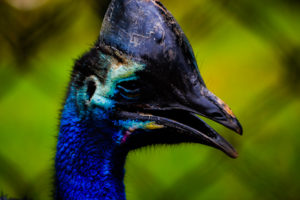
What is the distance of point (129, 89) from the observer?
1177mm

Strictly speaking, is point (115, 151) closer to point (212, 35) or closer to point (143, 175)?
point (143, 175)

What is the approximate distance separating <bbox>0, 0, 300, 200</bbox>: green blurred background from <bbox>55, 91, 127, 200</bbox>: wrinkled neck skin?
2.06ft

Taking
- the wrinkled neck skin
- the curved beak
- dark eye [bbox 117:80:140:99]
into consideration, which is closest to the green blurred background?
the wrinkled neck skin

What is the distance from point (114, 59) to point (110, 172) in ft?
1.00

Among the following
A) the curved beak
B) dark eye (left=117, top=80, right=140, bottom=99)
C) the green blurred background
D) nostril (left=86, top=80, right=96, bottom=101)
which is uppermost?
the curved beak

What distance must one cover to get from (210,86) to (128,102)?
6.93 feet

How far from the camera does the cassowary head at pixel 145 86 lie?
3.75 feet

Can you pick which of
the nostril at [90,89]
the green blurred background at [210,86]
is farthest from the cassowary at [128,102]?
the green blurred background at [210,86]

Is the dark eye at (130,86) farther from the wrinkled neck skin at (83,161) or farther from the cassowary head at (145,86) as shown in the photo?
the wrinkled neck skin at (83,161)

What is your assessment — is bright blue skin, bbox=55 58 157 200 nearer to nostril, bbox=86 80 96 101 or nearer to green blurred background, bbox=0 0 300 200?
nostril, bbox=86 80 96 101

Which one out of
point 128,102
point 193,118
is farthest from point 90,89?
point 193,118

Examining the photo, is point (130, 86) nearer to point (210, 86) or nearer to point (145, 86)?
point (145, 86)

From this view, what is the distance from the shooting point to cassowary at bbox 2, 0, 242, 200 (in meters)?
1.15

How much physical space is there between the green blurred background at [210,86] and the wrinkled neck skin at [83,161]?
0.63 metres
